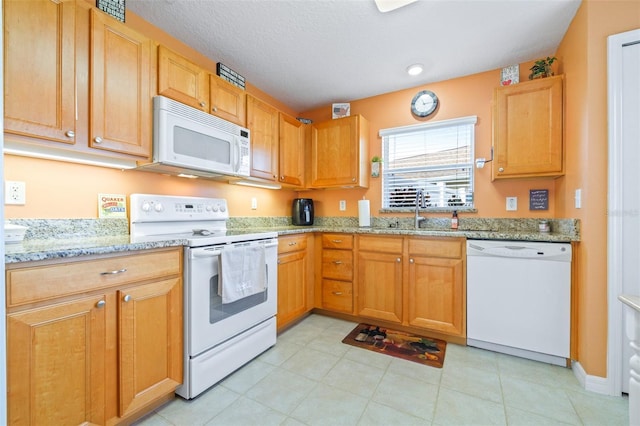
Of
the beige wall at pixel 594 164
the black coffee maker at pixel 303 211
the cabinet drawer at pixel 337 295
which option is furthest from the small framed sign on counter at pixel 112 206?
the beige wall at pixel 594 164

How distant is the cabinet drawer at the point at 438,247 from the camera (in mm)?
2191

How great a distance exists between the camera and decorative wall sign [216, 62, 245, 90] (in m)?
2.27

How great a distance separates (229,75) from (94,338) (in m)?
2.07

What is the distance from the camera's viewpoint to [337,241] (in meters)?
2.73

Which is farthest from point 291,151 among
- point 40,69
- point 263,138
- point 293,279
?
point 40,69

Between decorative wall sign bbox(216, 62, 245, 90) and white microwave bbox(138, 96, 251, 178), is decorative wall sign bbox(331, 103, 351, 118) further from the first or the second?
white microwave bbox(138, 96, 251, 178)

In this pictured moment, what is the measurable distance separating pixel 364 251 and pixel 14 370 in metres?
2.23

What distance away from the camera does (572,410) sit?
148cm

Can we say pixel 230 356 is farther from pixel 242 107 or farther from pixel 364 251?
pixel 242 107

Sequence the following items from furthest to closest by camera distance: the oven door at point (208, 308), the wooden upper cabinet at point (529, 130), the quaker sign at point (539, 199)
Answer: the quaker sign at point (539, 199), the wooden upper cabinet at point (529, 130), the oven door at point (208, 308)

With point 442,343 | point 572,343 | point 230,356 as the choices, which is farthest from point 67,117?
point 572,343

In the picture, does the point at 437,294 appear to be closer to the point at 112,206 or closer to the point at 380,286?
the point at 380,286

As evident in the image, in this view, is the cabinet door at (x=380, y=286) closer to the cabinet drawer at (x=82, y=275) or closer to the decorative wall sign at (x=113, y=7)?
the cabinet drawer at (x=82, y=275)

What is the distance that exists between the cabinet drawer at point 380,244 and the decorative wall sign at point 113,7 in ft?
7.68
